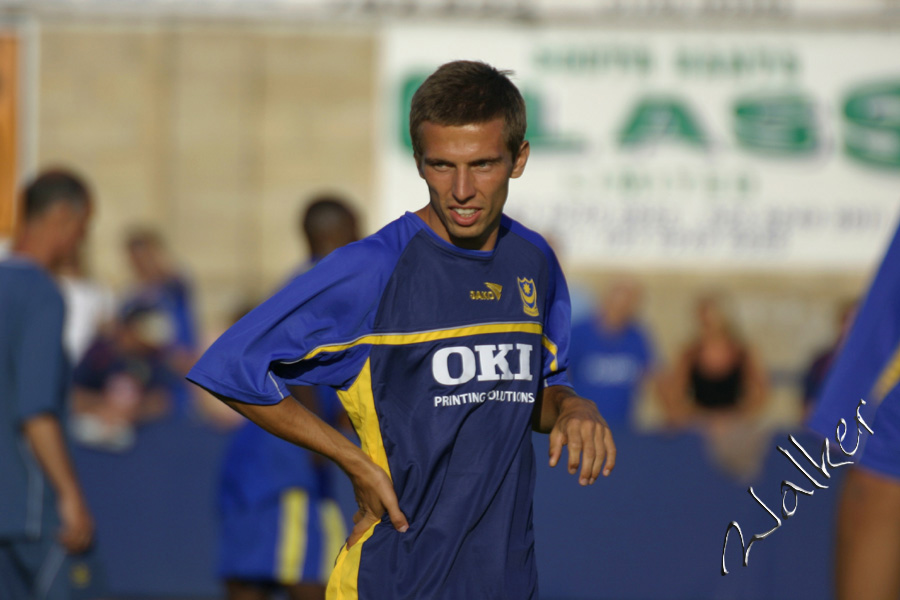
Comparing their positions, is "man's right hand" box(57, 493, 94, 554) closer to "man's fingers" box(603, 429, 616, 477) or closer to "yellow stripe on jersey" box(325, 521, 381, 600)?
"yellow stripe on jersey" box(325, 521, 381, 600)

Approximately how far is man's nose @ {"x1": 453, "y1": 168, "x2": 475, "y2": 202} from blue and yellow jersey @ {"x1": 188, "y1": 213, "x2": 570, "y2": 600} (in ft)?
0.49

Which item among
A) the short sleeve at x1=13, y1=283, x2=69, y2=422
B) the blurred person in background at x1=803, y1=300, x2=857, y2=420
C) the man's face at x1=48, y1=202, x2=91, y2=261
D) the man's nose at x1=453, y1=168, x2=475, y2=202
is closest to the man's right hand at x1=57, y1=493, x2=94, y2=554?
the short sleeve at x1=13, y1=283, x2=69, y2=422

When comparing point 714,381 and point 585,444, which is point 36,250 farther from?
point 714,381

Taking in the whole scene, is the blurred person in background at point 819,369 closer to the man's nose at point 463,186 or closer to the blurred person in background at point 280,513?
the blurred person in background at point 280,513

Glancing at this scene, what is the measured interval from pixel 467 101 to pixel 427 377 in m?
0.66

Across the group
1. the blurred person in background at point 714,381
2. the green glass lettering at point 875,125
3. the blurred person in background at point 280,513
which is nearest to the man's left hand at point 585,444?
the blurred person in background at point 280,513

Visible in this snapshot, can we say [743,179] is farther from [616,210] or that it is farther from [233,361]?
[233,361]

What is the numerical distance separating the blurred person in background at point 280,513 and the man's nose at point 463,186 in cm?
236

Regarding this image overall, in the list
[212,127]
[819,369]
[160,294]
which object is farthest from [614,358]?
[212,127]

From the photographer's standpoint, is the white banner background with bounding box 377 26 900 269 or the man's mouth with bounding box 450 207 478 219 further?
the white banner background with bounding box 377 26 900 269

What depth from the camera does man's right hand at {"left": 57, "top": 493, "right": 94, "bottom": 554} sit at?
4.64 metres

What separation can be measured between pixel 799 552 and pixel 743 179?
7.11 m

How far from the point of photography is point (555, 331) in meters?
3.23

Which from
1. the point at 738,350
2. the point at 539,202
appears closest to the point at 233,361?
the point at 738,350
